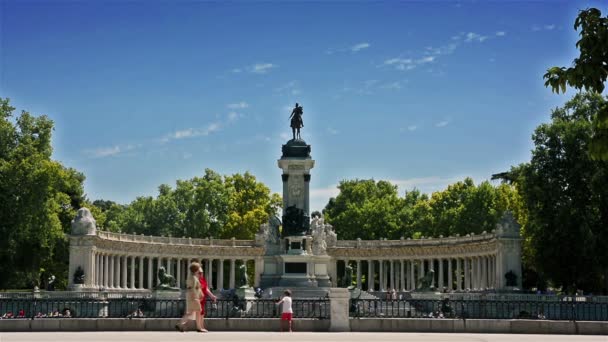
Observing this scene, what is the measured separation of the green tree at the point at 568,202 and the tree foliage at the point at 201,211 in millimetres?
46019

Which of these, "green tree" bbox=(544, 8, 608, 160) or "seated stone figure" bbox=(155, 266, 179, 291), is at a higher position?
"green tree" bbox=(544, 8, 608, 160)

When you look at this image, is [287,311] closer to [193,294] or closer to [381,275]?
[193,294]

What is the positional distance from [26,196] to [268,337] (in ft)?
160

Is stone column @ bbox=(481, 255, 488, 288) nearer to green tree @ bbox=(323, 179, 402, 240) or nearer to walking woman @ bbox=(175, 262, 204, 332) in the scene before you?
green tree @ bbox=(323, 179, 402, 240)

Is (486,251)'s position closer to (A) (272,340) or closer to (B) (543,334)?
(B) (543,334)

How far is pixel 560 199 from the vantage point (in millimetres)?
67250

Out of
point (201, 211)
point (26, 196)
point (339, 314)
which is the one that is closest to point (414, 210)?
point (201, 211)

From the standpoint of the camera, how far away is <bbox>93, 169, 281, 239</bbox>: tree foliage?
10931 cm

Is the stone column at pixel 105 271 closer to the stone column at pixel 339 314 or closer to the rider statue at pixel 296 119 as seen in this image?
the rider statue at pixel 296 119

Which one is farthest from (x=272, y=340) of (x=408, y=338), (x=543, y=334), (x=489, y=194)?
(x=489, y=194)

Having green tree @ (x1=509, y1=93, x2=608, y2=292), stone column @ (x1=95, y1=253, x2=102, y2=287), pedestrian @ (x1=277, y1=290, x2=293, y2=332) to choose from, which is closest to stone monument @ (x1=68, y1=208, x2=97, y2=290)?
stone column @ (x1=95, y1=253, x2=102, y2=287)

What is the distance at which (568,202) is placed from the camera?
6694 centimetres

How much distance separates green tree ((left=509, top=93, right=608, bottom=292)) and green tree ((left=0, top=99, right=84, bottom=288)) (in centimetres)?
4042

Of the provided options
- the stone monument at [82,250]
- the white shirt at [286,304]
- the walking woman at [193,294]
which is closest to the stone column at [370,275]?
the stone monument at [82,250]
